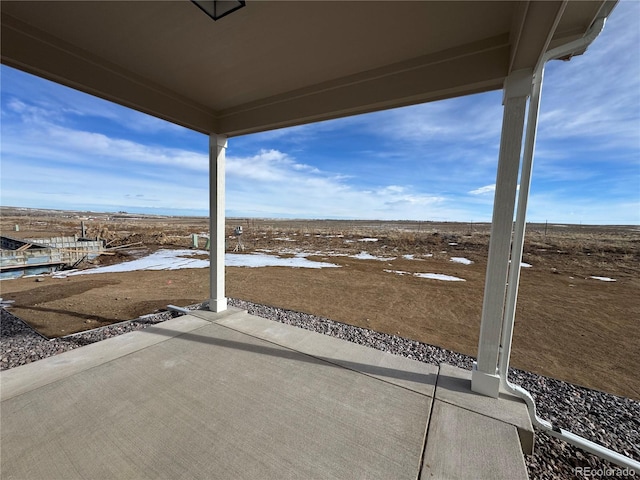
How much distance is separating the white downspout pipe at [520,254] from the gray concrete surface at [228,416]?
412mm

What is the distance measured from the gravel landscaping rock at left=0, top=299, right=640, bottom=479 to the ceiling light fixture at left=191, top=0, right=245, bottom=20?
10.8 ft

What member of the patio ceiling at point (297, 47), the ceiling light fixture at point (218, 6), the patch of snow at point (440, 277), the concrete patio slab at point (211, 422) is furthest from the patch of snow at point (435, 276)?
the ceiling light fixture at point (218, 6)

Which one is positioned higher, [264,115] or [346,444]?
[264,115]

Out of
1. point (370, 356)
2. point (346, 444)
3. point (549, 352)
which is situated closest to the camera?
point (346, 444)

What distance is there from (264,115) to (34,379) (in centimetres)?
316

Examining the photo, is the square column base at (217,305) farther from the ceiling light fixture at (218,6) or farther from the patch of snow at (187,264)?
the patch of snow at (187,264)

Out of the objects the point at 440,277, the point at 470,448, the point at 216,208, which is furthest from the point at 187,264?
the point at 470,448

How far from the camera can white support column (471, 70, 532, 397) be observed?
180cm

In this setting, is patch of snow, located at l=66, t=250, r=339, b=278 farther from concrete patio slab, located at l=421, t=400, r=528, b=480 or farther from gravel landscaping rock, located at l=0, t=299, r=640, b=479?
concrete patio slab, located at l=421, t=400, r=528, b=480

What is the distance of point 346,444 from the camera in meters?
1.55

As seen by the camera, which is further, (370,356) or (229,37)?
(370,356)

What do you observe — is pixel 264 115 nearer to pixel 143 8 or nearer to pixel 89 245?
pixel 143 8

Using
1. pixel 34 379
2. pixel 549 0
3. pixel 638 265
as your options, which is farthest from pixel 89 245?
pixel 638 265

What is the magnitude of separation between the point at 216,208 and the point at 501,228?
3116 millimetres
